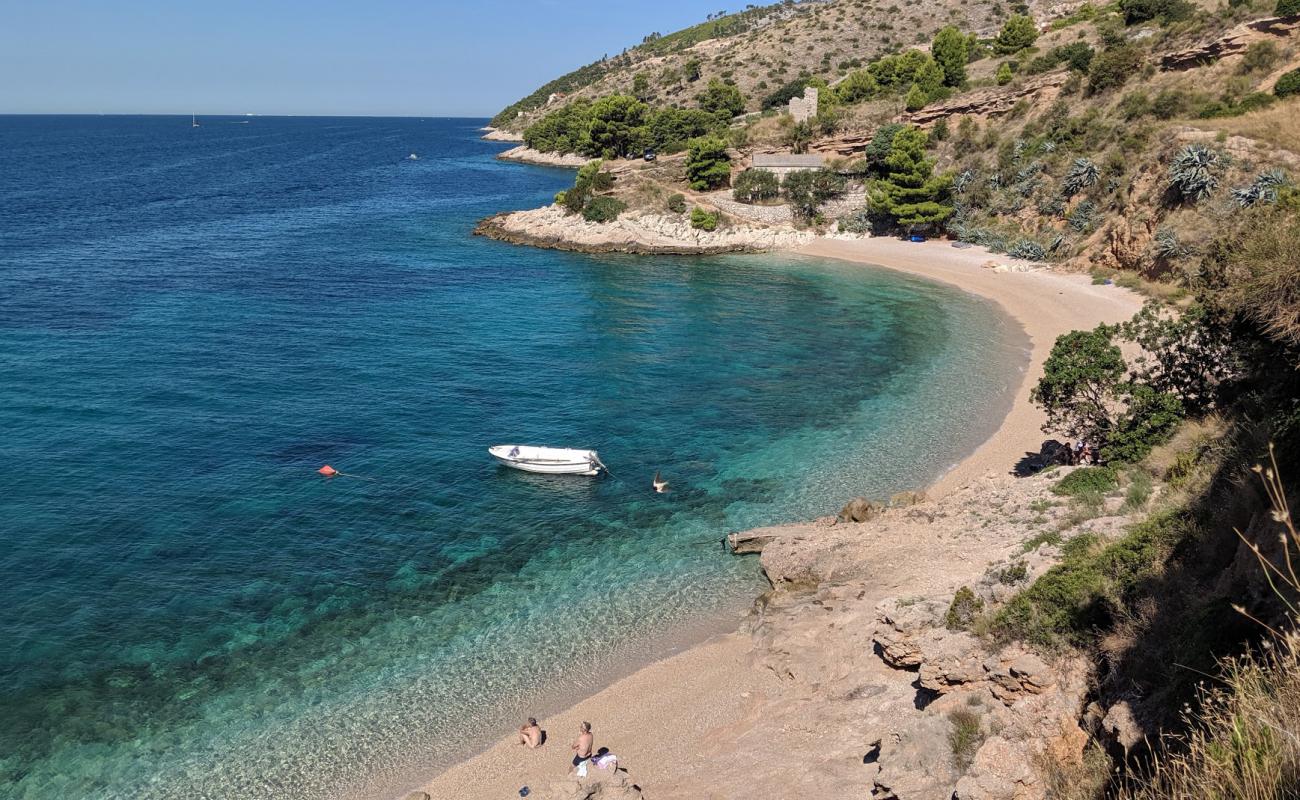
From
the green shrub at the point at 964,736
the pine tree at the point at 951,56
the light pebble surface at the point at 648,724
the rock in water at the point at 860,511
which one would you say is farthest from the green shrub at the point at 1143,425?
the pine tree at the point at 951,56

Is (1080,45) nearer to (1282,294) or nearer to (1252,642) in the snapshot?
(1282,294)

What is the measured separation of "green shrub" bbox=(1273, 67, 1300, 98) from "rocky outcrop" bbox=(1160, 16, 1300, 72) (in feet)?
21.1

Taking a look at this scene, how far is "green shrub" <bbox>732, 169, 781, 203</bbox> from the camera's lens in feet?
260

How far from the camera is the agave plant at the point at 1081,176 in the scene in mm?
56875

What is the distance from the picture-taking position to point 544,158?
6216 inches

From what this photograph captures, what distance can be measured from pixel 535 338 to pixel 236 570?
26.2 m

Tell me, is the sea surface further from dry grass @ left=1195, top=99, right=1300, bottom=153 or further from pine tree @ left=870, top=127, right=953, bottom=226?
dry grass @ left=1195, top=99, right=1300, bottom=153

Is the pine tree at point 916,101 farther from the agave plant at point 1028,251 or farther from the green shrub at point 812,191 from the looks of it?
the agave plant at point 1028,251

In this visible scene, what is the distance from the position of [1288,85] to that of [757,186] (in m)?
42.4

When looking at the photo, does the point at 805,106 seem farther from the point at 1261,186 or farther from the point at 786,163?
the point at 1261,186

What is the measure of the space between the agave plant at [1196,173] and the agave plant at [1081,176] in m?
10.2

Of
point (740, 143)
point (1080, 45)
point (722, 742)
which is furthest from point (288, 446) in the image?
point (1080, 45)

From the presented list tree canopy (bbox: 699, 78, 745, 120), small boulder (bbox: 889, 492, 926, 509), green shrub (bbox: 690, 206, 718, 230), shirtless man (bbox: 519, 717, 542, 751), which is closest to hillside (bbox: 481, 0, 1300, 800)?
green shrub (bbox: 690, 206, 718, 230)

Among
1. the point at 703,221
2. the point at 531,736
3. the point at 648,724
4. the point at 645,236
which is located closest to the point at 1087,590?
the point at 648,724
